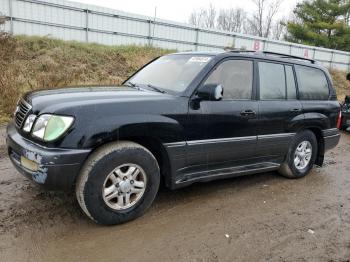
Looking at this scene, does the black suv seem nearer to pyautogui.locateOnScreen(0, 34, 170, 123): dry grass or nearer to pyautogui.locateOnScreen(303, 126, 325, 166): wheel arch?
pyautogui.locateOnScreen(303, 126, 325, 166): wheel arch

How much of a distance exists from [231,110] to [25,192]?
2.59 m

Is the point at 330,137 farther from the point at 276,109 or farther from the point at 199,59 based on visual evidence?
the point at 199,59

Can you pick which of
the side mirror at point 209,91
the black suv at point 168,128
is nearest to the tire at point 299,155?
the black suv at point 168,128

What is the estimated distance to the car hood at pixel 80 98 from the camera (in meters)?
3.26

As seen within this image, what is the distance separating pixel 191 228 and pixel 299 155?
2570mm

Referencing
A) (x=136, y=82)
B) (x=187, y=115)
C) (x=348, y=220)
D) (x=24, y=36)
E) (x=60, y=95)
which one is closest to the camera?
(x=60, y=95)

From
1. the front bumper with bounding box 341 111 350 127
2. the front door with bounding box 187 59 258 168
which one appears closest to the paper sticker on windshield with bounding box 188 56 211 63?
the front door with bounding box 187 59 258 168

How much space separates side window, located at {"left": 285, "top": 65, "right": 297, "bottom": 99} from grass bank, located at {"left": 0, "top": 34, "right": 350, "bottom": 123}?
5.92 meters

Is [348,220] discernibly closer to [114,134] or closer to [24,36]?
[114,134]

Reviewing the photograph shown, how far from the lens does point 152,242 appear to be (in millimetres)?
3312

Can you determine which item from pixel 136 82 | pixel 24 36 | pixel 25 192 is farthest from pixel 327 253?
pixel 24 36

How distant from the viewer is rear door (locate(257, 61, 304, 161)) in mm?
4664

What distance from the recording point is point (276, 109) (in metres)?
4.78

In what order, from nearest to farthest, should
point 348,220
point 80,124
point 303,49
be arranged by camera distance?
1. point 80,124
2. point 348,220
3. point 303,49
